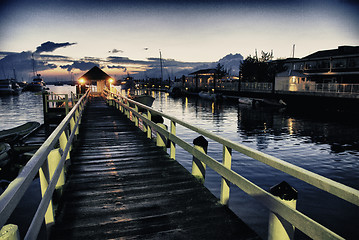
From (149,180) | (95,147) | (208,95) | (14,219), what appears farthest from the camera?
(208,95)

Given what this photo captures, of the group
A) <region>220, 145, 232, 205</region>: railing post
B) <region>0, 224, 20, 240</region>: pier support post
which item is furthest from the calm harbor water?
<region>0, 224, 20, 240</region>: pier support post

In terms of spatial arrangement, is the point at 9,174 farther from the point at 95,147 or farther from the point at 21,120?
the point at 21,120

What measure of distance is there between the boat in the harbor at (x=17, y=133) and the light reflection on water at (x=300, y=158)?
979 cm

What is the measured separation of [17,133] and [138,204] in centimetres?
1538

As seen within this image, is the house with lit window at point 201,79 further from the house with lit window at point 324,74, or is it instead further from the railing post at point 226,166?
the railing post at point 226,166

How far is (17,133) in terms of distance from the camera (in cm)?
1611

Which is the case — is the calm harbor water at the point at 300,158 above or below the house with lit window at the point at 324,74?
below

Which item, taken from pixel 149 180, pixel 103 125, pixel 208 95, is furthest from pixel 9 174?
pixel 208 95

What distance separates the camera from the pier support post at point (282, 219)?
2.57 m

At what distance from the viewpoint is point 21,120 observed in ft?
124

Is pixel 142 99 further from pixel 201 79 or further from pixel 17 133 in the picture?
pixel 201 79

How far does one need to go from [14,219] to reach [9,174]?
3978 millimetres

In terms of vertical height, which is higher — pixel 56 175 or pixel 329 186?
pixel 329 186

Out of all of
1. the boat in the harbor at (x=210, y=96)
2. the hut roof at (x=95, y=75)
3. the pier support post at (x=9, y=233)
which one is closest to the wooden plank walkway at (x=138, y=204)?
the pier support post at (x=9, y=233)
